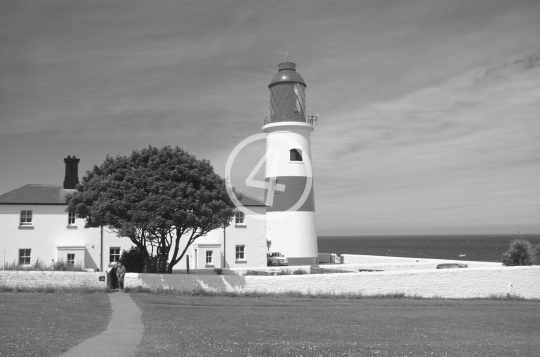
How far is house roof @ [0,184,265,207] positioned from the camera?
30.0 metres

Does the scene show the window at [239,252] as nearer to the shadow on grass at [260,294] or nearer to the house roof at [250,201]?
the house roof at [250,201]

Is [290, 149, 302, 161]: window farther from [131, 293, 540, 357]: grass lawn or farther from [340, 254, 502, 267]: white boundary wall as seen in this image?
[131, 293, 540, 357]: grass lawn

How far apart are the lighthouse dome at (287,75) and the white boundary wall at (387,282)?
15.2 metres

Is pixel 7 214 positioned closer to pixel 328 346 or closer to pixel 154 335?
pixel 154 335

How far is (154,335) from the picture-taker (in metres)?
11.6

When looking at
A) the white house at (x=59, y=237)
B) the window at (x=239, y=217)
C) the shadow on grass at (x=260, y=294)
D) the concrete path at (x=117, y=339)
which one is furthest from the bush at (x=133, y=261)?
the window at (x=239, y=217)

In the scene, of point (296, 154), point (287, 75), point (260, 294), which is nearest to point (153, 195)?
point (260, 294)

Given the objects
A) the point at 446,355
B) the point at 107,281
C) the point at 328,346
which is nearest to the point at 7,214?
the point at 107,281

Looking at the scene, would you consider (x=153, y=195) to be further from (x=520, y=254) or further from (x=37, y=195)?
(x=520, y=254)

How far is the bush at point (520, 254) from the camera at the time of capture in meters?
26.5

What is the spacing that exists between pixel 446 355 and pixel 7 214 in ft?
88.2

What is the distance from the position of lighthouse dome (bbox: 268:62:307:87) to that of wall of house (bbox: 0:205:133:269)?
46.5 feet

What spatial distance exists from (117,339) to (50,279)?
35.3 feet

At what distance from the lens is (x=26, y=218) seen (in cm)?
2998
